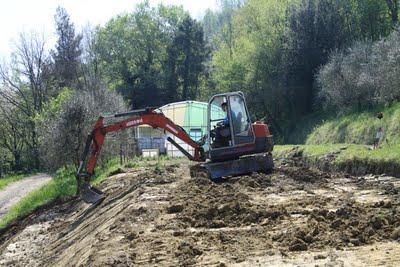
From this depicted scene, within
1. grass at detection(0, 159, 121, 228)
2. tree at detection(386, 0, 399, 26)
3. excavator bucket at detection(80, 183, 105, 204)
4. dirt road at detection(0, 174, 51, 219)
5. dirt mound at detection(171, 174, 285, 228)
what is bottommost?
dirt road at detection(0, 174, 51, 219)

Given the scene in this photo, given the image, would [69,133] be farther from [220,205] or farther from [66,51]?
[66,51]

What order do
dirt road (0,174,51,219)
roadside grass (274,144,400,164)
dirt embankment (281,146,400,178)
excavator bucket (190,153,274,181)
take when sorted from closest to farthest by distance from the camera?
dirt embankment (281,146,400,178) < excavator bucket (190,153,274,181) < roadside grass (274,144,400,164) < dirt road (0,174,51,219)

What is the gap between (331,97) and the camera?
1307 inches

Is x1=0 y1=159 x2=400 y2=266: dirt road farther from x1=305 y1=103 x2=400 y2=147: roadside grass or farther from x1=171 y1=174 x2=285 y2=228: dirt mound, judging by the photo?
x1=305 y1=103 x2=400 y2=147: roadside grass

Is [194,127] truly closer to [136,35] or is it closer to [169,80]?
[169,80]

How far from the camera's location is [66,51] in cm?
6100

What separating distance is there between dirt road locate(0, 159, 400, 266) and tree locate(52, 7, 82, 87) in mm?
43169

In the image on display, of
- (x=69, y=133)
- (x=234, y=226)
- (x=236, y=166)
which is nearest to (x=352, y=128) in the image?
(x=236, y=166)

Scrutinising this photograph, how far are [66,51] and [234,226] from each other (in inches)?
2149

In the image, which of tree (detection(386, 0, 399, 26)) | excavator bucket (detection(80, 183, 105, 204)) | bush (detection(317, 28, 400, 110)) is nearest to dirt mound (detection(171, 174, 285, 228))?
excavator bucket (detection(80, 183, 105, 204))

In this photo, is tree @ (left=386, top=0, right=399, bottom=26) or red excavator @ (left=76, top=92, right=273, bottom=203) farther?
tree @ (left=386, top=0, right=399, bottom=26)

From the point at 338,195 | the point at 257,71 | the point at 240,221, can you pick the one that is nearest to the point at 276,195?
the point at 338,195

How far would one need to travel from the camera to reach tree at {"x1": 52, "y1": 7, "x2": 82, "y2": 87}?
5897 centimetres

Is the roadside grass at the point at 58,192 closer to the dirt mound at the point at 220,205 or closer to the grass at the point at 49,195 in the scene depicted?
the grass at the point at 49,195
